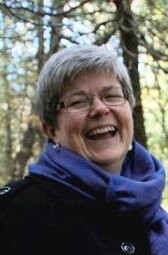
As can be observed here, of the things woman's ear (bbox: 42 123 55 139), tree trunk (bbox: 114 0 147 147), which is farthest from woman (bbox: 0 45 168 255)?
tree trunk (bbox: 114 0 147 147)

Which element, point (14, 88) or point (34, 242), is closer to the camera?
point (34, 242)

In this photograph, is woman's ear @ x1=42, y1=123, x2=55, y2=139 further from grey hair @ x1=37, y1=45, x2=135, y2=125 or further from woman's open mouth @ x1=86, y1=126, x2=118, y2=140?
woman's open mouth @ x1=86, y1=126, x2=118, y2=140

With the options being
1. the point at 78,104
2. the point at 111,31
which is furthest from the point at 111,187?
the point at 111,31

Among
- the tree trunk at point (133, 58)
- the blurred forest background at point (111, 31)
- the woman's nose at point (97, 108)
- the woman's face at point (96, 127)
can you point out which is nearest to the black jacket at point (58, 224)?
the woman's face at point (96, 127)

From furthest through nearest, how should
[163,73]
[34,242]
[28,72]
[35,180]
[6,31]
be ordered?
[28,72]
[6,31]
[163,73]
[35,180]
[34,242]

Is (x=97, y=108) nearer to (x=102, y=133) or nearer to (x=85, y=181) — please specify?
(x=102, y=133)

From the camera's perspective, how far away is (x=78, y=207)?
1.91 meters

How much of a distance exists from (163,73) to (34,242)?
2.99m

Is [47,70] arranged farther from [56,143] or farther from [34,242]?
[34,242]

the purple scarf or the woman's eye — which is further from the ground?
the woman's eye

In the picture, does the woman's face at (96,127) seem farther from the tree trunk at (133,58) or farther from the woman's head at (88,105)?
the tree trunk at (133,58)

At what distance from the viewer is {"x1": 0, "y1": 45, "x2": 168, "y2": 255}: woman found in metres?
1.87

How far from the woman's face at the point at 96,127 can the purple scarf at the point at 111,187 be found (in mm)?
42

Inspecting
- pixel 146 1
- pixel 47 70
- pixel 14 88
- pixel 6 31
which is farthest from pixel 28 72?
pixel 47 70
